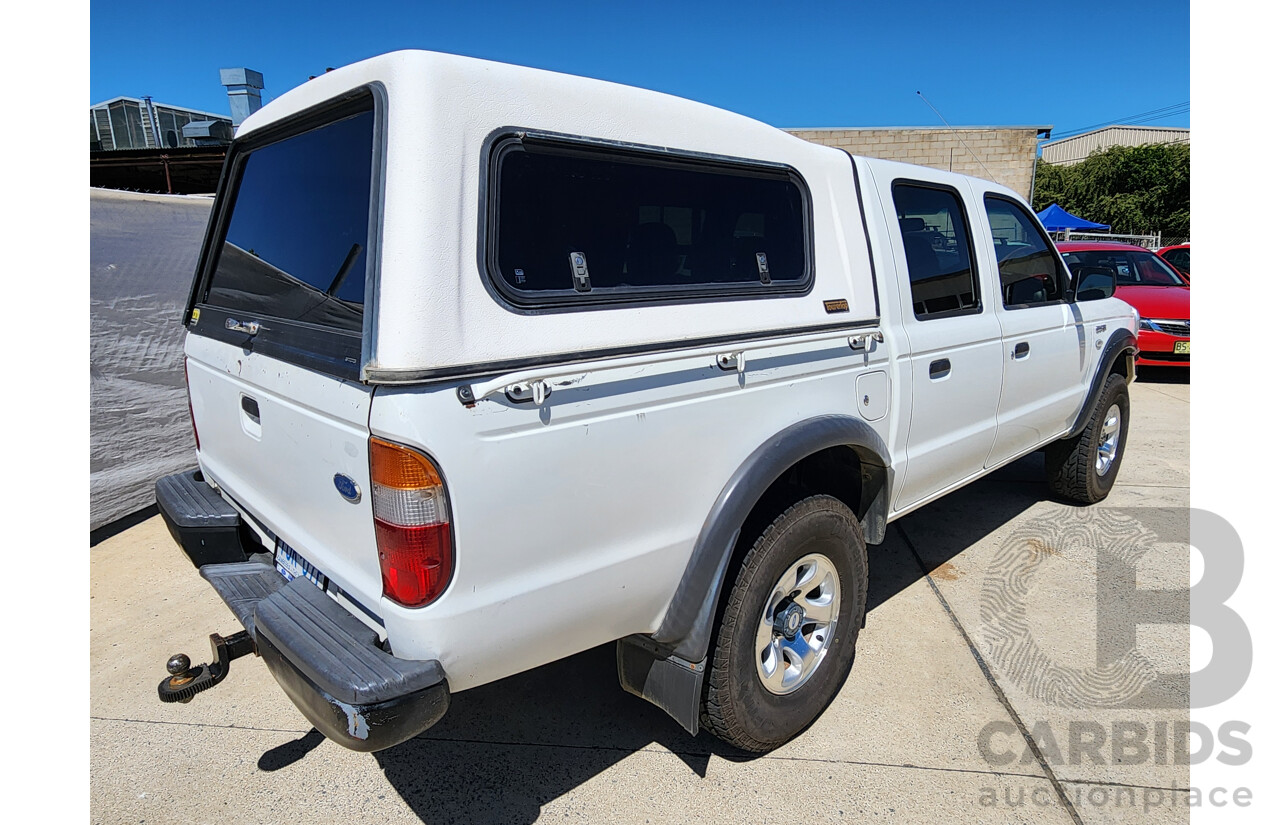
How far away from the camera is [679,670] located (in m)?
2.24

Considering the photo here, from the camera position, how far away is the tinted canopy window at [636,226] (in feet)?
6.08

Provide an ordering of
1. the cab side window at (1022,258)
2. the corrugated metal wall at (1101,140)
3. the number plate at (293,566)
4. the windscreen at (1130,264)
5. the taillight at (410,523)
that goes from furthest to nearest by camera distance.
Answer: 1. the corrugated metal wall at (1101,140)
2. the windscreen at (1130,264)
3. the cab side window at (1022,258)
4. the number plate at (293,566)
5. the taillight at (410,523)

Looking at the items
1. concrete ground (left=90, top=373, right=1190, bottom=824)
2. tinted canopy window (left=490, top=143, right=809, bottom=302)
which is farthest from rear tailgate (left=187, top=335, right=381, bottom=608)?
concrete ground (left=90, top=373, right=1190, bottom=824)

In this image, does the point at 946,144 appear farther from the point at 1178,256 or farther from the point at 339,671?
the point at 339,671

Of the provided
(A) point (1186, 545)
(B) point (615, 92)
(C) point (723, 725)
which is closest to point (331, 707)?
(C) point (723, 725)

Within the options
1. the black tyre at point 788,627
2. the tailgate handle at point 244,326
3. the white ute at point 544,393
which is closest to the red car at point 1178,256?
the white ute at point 544,393

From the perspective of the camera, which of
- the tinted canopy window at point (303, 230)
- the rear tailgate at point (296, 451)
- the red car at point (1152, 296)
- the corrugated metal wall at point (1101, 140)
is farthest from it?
the corrugated metal wall at point (1101, 140)

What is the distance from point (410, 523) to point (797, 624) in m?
1.50

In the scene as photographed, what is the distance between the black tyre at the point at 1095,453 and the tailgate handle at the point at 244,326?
15.1ft

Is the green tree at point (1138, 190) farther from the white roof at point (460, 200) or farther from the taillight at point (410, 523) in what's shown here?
the taillight at point (410, 523)

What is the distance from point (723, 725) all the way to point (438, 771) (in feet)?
3.34

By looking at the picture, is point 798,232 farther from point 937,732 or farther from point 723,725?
point 937,732

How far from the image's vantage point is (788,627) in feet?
8.34

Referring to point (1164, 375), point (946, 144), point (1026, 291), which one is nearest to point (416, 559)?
point (1026, 291)
